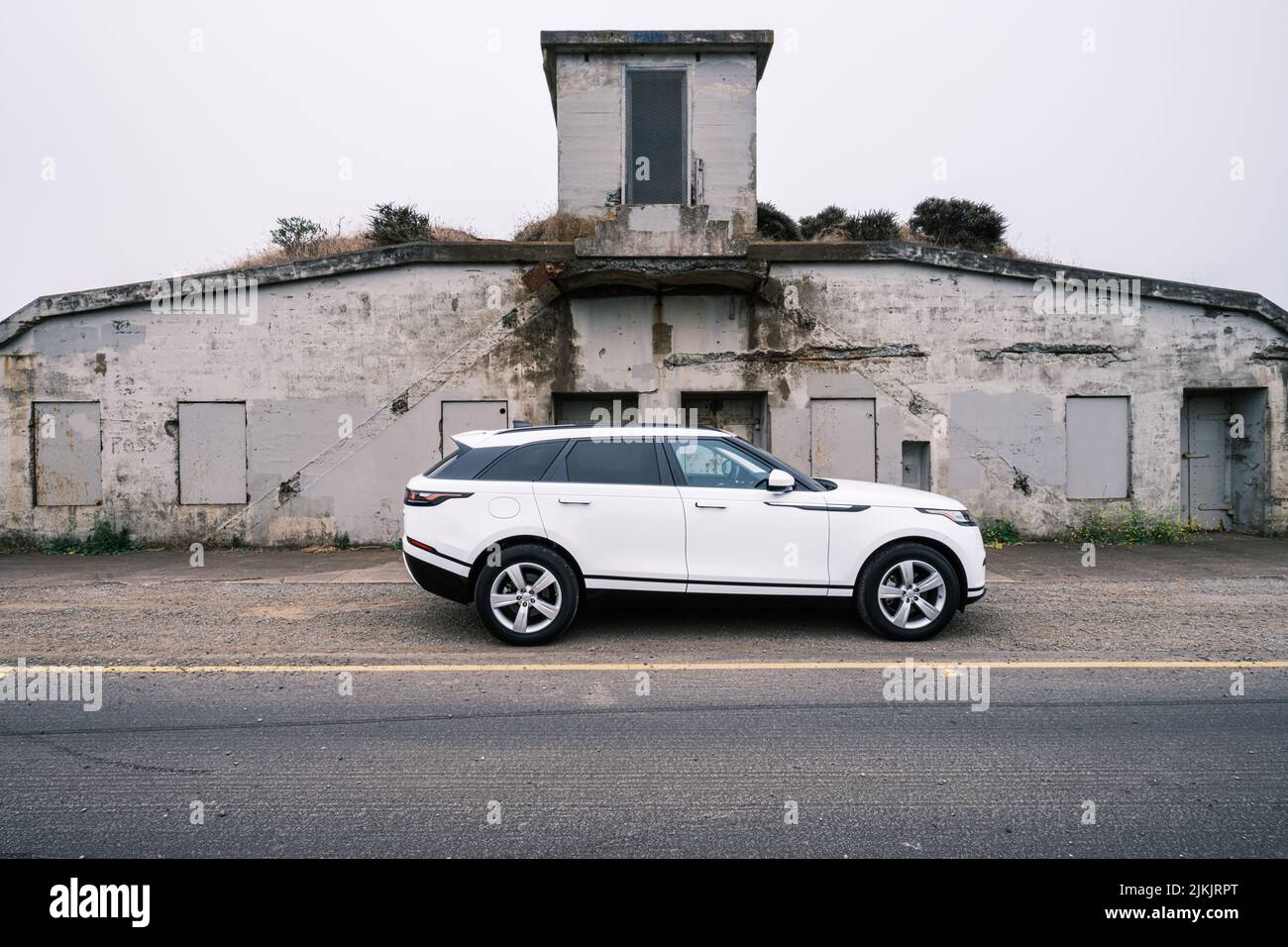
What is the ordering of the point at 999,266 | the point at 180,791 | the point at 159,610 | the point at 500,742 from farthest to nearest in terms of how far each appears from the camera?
1. the point at 999,266
2. the point at 159,610
3. the point at 500,742
4. the point at 180,791

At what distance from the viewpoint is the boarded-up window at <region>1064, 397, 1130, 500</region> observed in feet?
39.8

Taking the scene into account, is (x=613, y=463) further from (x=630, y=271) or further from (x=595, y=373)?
(x=595, y=373)

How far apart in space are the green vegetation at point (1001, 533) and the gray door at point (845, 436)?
77.6 inches

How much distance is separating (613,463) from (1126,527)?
9.77 metres

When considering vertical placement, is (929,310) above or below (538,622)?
above

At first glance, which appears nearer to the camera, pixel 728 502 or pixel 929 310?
pixel 728 502

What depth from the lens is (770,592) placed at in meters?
6.14

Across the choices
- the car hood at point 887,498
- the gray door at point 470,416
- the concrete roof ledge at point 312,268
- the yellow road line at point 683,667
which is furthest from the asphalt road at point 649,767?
the concrete roof ledge at point 312,268

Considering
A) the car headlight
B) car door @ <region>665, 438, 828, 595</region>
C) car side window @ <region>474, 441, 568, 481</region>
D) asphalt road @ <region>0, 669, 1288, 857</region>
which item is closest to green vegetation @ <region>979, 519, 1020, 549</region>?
the car headlight

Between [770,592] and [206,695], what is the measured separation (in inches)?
163

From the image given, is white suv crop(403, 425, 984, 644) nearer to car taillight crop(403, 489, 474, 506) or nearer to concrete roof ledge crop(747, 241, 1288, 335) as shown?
car taillight crop(403, 489, 474, 506)

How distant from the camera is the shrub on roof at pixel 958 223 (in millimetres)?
28016

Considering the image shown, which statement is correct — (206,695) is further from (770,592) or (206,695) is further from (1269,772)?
(1269,772)
